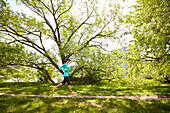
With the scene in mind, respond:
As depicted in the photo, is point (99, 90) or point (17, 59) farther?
point (17, 59)

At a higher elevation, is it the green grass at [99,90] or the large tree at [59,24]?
the large tree at [59,24]

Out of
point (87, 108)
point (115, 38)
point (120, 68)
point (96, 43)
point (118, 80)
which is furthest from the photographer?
point (96, 43)

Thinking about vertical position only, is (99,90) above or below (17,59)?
below

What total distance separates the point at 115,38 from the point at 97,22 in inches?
162

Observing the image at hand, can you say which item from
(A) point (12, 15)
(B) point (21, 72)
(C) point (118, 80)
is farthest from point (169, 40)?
(B) point (21, 72)

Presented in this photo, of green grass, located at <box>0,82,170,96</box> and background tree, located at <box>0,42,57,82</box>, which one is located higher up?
background tree, located at <box>0,42,57,82</box>

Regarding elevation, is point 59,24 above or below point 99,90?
above

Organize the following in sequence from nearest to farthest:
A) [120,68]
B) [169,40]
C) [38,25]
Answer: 1. [169,40]
2. [120,68]
3. [38,25]

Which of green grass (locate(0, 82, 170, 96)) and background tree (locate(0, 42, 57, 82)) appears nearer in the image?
green grass (locate(0, 82, 170, 96))

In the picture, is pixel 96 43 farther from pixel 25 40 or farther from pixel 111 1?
pixel 25 40

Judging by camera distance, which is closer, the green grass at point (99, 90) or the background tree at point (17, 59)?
the green grass at point (99, 90)

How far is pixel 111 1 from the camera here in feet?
55.7

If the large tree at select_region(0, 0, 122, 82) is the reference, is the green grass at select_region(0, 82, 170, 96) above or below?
below

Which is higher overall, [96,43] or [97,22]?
[97,22]
